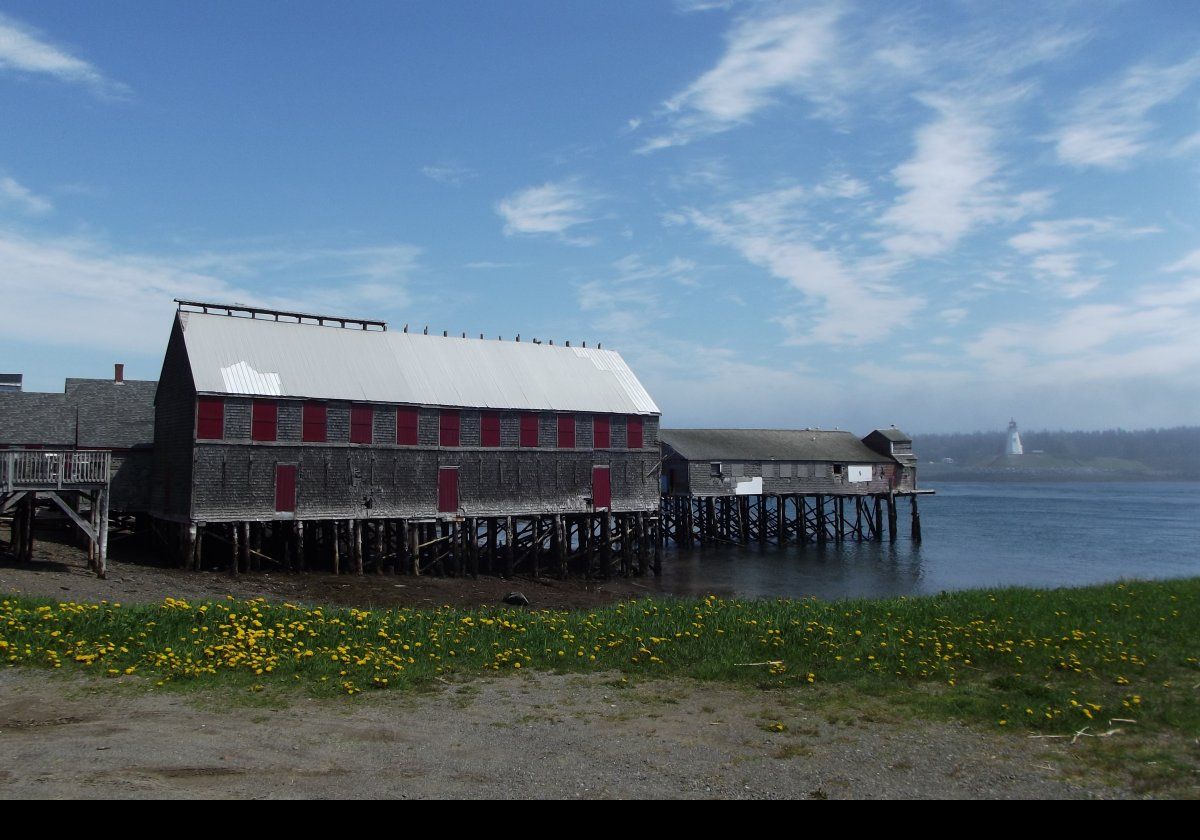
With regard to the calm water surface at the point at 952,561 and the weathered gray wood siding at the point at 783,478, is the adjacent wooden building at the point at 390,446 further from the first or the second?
the weathered gray wood siding at the point at 783,478

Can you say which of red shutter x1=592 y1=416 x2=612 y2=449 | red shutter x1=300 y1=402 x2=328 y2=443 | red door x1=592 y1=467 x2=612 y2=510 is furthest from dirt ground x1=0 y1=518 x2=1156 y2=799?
red shutter x1=592 y1=416 x2=612 y2=449

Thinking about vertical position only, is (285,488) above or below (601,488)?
above

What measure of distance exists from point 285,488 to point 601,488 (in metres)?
14.6

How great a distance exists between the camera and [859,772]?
1001 centimetres

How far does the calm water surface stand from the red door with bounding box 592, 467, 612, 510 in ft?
14.2

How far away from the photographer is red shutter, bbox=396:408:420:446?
122 feet

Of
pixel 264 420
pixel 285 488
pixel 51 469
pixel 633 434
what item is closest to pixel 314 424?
pixel 264 420

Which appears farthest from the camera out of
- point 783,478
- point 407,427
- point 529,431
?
point 783,478

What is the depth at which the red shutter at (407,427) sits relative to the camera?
122ft

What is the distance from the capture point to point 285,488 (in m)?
34.4

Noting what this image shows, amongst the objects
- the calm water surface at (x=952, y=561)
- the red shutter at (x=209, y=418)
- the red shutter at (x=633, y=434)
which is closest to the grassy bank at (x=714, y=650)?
the red shutter at (x=209, y=418)

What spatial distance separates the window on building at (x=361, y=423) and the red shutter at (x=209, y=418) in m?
4.97

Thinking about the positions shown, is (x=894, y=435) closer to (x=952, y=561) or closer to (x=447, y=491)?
(x=952, y=561)

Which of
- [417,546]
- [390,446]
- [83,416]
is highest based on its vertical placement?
[83,416]
